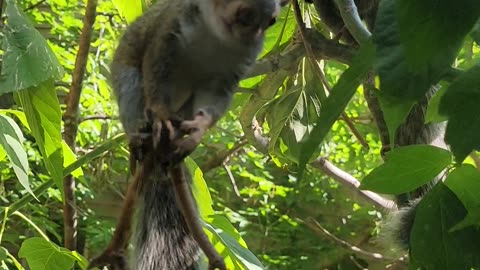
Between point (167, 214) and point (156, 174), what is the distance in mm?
248

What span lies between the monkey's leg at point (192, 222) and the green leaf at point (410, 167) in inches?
5.5

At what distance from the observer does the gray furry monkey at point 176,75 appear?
62 centimetres

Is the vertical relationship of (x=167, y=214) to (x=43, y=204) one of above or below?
above

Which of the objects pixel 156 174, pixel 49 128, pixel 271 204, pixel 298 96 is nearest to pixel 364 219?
pixel 271 204

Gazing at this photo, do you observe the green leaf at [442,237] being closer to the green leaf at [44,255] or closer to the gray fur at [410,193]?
the gray fur at [410,193]

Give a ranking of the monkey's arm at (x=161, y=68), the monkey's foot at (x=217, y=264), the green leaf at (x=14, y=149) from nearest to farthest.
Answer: the monkey's foot at (x=217, y=264) → the monkey's arm at (x=161, y=68) → the green leaf at (x=14, y=149)

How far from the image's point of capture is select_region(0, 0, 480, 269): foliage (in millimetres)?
333

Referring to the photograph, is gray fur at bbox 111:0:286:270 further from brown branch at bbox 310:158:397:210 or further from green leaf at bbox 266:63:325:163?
brown branch at bbox 310:158:397:210

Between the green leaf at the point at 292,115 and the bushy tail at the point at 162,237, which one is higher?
the green leaf at the point at 292,115

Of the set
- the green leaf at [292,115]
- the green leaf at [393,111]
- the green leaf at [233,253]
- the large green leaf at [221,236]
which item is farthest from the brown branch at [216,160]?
the green leaf at [393,111]

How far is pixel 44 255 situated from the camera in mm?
979

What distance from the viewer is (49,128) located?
2.69ft

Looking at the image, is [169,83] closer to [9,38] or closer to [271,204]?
[9,38]

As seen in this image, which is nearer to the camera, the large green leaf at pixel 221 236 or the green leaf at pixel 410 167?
the green leaf at pixel 410 167
